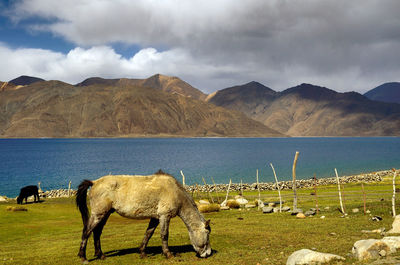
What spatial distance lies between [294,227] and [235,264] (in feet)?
35.7

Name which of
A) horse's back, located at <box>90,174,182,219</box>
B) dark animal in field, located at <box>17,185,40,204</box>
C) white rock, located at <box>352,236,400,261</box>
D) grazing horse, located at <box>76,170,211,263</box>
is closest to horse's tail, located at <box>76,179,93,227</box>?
grazing horse, located at <box>76,170,211,263</box>

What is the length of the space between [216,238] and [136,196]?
667 centimetres

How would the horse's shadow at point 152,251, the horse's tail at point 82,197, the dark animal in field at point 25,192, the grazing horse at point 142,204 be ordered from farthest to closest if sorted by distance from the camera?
the dark animal in field at point 25,192 → the horse's shadow at point 152,251 → the horse's tail at point 82,197 → the grazing horse at point 142,204

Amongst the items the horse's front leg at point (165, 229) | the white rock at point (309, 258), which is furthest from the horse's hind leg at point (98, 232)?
the white rock at point (309, 258)

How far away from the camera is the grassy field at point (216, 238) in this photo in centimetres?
1467

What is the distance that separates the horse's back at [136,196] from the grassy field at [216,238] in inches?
85.7

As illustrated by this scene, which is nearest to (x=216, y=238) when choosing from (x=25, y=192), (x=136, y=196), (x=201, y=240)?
(x=201, y=240)

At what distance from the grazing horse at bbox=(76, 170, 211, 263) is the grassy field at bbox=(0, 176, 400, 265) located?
1.00 m

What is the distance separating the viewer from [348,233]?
1925 centimetres

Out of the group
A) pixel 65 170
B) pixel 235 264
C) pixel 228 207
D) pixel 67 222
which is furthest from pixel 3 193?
pixel 235 264

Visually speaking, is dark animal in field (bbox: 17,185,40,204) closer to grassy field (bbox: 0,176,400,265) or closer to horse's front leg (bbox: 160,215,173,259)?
grassy field (bbox: 0,176,400,265)

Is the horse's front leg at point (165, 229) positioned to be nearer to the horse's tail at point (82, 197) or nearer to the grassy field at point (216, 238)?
the grassy field at point (216, 238)

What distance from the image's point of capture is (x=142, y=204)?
13.8 metres

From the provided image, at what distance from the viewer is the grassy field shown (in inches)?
578
